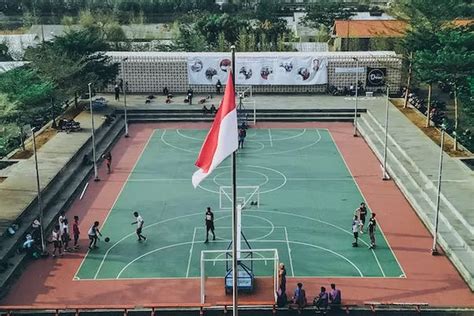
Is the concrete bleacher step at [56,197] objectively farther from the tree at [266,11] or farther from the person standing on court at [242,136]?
the tree at [266,11]

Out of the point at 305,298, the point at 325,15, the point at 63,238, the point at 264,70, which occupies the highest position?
the point at 325,15

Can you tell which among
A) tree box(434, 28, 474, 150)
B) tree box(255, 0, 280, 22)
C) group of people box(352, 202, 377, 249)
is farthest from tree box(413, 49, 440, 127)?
tree box(255, 0, 280, 22)

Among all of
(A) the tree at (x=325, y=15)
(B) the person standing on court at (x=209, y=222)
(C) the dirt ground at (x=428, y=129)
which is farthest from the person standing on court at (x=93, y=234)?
(A) the tree at (x=325, y=15)

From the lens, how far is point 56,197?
2922 cm

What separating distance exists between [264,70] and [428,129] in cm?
1452

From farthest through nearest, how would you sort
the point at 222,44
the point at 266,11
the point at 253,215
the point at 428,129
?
the point at 266,11
the point at 222,44
the point at 428,129
the point at 253,215

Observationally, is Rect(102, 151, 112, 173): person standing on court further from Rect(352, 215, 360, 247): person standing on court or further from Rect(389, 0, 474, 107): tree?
Rect(389, 0, 474, 107): tree

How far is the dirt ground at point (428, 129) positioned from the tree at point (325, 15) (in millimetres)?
31171

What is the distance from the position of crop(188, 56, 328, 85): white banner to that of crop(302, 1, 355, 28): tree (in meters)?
26.2

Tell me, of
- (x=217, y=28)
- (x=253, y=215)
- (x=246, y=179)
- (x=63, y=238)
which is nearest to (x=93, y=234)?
(x=63, y=238)

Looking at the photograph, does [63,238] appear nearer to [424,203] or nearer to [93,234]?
[93,234]

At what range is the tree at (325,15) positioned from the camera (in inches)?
2995

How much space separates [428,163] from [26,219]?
17.8m

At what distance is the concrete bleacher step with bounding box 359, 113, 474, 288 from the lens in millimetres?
23250
